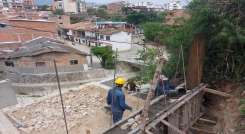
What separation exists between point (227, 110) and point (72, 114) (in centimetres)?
655

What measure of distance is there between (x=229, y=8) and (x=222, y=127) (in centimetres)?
311

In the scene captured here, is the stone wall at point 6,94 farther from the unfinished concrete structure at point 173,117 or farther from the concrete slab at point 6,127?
the unfinished concrete structure at point 173,117

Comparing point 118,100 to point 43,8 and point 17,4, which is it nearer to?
point 17,4

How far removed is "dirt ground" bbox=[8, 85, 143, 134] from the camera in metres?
9.29

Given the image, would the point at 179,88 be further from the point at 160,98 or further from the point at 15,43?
the point at 15,43

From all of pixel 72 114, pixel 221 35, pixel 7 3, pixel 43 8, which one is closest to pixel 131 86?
pixel 72 114

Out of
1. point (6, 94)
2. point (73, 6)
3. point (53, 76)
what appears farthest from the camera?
point (73, 6)

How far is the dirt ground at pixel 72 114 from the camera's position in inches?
366

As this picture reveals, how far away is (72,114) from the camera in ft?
34.3

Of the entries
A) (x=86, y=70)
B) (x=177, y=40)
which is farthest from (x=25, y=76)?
(x=177, y=40)

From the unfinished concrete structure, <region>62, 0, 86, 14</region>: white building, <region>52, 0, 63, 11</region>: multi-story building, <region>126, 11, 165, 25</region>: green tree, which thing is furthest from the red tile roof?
<region>52, 0, 63, 11</region>: multi-story building

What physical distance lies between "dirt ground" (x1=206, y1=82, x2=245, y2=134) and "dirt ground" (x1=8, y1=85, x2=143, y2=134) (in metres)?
3.40

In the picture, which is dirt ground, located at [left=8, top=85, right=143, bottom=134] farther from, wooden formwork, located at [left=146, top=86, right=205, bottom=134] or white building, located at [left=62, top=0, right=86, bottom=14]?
white building, located at [left=62, top=0, right=86, bottom=14]

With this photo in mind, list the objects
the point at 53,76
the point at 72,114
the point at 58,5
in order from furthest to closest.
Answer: the point at 58,5 < the point at 53,76 < the point at 72,114
